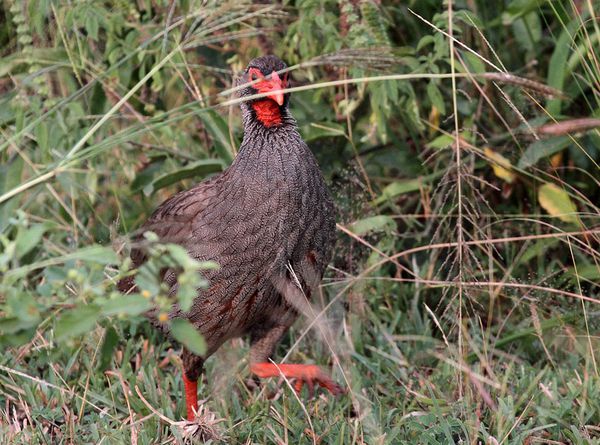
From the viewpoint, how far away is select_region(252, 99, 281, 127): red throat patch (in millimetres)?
3488

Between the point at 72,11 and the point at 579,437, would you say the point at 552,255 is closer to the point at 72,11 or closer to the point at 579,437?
the point at 579,437

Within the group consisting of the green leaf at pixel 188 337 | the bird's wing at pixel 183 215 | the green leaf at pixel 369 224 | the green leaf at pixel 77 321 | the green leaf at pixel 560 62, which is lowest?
the green leaf at pixel 369 224

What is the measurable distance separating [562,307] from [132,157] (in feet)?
6.86

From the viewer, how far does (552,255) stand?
456cm

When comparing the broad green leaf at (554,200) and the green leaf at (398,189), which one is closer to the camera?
the broad green leaf at (554,200)

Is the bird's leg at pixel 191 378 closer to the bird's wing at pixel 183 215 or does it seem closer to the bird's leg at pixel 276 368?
the bird's leg at pixel 276 368

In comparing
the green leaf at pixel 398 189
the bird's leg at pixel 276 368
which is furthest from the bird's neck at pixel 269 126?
the green leaf at pixel 398 189

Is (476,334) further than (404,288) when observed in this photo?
No

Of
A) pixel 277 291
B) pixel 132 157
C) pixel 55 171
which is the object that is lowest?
pixel 277 291

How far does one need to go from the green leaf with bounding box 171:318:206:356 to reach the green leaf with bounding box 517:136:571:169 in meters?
2.53

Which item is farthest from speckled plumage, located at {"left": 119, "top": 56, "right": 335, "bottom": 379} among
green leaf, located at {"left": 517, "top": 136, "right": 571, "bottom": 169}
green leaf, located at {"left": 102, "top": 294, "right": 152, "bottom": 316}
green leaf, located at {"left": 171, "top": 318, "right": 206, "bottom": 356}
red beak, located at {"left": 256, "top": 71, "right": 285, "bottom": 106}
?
green leaf, located at {"left": 102, "top": 294, "right": 152, "bottom": 316}

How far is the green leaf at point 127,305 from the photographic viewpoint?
182cm

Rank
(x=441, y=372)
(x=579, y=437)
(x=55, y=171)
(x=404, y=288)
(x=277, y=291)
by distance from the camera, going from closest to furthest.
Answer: (x=55, y=171)
(x=579, y=437)
(x=277, y=291)
(x=441, y=372)
(x=404, y=288)

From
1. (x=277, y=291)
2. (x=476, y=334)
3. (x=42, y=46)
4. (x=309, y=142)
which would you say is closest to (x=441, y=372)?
(x=476, y=334)
